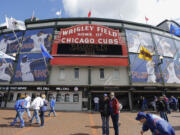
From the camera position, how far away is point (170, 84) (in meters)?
17.4

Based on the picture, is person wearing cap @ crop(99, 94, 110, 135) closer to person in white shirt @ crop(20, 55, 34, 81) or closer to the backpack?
the backpack

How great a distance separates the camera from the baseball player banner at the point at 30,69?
1638 centimetres

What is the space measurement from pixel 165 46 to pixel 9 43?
2823 centimetres

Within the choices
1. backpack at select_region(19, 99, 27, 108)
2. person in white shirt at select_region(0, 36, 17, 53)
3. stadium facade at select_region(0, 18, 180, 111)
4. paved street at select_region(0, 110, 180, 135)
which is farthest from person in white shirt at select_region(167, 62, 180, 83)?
person in white shirt at select_region(0, 36, 17, 53)

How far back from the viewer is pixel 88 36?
17.5 metres

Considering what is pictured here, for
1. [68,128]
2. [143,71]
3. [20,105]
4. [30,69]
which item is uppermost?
[30,69]

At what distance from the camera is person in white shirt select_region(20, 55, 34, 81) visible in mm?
16547

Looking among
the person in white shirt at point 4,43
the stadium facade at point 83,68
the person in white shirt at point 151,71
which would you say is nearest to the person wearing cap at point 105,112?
the stadium facade at point 83,68

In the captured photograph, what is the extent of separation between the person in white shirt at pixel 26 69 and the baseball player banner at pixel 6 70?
1851 mm

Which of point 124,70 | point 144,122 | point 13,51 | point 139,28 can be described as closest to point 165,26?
point 139,28

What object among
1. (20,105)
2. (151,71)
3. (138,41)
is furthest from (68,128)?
(138,41)

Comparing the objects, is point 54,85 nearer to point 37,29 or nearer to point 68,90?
point 68,90

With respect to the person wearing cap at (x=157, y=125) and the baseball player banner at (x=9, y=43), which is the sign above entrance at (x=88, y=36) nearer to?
the baseball player banner at (x=9, y=43)

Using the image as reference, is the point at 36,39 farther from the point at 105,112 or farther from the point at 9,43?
the point at 105,112
